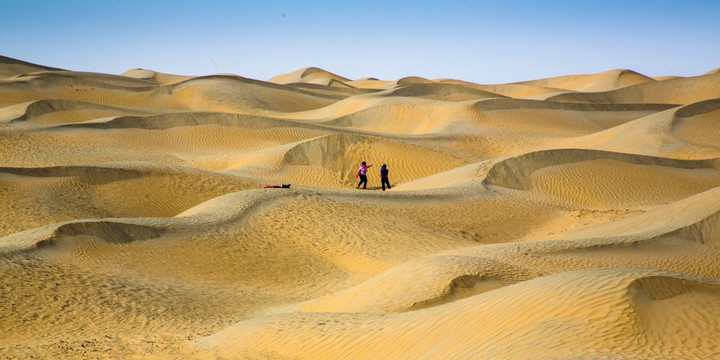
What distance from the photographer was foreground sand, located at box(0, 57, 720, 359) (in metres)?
6.39

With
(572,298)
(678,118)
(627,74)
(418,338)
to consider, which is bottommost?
(418,338)

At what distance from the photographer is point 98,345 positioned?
7.57m

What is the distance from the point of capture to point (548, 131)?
3212 cm

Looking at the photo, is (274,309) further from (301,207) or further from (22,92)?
(22,92)

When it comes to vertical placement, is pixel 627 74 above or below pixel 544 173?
above

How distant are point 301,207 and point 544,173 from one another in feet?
27.0

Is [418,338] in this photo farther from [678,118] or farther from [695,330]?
[678,118]

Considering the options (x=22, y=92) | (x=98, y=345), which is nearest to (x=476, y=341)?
(x=98, y=345)

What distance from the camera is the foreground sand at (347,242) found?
252 inches

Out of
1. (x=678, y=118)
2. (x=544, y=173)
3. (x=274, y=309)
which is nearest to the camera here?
(x=274, y=309)

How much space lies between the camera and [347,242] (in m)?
13.0

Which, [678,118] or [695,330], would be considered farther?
[678,118]

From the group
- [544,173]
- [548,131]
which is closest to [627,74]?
[548,131]

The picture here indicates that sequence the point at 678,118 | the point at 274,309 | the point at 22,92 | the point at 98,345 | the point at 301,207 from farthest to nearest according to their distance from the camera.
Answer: the point at 22,92, the point at 678,118, the point at 301,207, the point at 274,309, the point at 98,345
